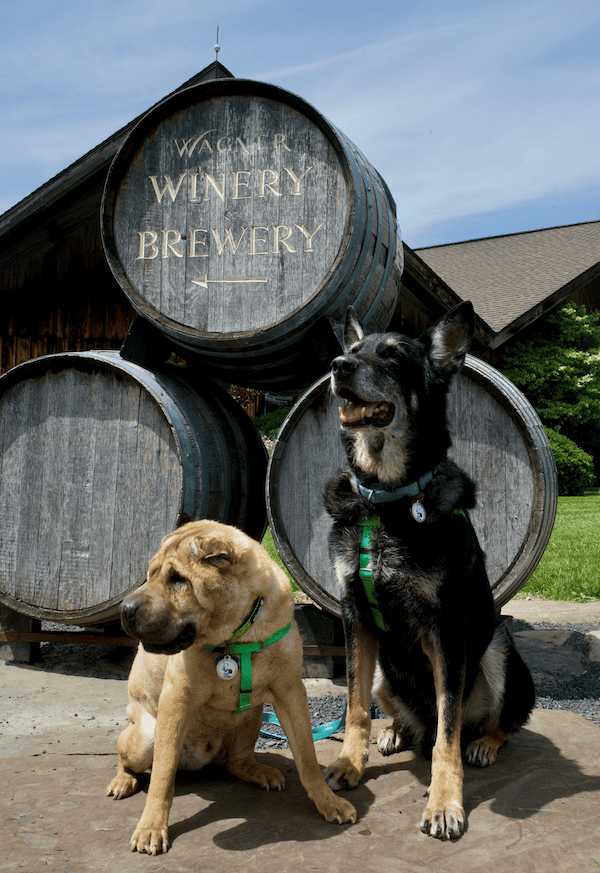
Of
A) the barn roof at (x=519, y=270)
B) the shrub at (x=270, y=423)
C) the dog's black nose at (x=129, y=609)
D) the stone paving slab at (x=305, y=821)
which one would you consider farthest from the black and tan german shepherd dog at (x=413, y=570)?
the barn roof at (x=519, y=270)

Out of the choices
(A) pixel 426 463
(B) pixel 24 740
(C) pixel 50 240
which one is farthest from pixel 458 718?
(C) pixel 50 240

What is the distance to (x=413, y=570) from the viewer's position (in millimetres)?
2301

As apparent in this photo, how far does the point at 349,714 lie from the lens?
2436mm

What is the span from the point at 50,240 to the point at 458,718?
23.6 ft

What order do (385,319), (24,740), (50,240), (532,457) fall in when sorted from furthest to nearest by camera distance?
(50,240) < (385,319) < (532,457) < (24,740)

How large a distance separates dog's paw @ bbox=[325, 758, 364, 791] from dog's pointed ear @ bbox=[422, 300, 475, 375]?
1504 millimetres

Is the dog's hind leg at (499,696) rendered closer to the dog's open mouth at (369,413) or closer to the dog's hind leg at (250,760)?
the dog's hind leg at (250,760)

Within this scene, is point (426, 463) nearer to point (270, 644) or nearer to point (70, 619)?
point (270, 644)

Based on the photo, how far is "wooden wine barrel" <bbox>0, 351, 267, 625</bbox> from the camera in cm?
361

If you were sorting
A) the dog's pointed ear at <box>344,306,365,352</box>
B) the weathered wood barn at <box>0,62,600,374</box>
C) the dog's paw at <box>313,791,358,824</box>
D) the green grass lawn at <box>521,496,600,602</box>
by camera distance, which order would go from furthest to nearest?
the green grass lawn at <box>521,496,600,602</box> → the weathered wood barn at <box>0,62,600,374</box> → the dog's pointed ear at <box>344,306,365,352</box> → the dog's paw at <box>313,791,358,824</box>

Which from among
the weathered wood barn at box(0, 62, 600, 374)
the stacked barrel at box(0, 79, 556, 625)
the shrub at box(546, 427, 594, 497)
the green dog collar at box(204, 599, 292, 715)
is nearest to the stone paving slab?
the green dog collar at box(204, 599, 292, 715)

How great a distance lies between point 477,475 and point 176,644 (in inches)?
80.1

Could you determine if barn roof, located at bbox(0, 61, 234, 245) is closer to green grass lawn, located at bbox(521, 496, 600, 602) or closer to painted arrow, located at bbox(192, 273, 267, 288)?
painted arrow, located at bbox(192, 273, 267, 288)

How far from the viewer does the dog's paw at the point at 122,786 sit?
2160mm
